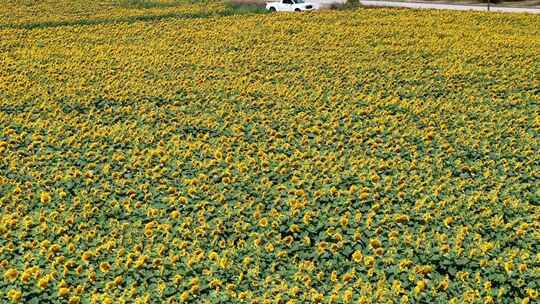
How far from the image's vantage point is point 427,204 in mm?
8812

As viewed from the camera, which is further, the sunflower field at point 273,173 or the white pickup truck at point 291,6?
the white pickup truck at point 291,6

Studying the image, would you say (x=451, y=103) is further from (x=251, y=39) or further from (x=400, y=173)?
(x=251, y=39)

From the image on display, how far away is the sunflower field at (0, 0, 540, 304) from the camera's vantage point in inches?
286

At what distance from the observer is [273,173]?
9938 millimetres

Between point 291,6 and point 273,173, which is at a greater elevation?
point 291,6

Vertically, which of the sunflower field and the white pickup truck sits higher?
the white pickup truck

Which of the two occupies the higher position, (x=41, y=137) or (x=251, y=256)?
(x=41, y=137)

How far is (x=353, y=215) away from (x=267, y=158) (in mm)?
2281

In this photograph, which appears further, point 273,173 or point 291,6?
point 291,6

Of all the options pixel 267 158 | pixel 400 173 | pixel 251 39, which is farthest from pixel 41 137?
pixel 251 39

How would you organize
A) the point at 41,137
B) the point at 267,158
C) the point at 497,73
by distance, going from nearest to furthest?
the point at 267,158
the point at 41,137
the point at 497,73

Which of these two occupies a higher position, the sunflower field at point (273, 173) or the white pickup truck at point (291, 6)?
the white pickup truck at point (291, 6)

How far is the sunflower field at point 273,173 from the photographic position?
726 cm

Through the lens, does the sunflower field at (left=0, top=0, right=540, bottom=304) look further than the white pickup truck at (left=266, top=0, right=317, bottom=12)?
No
